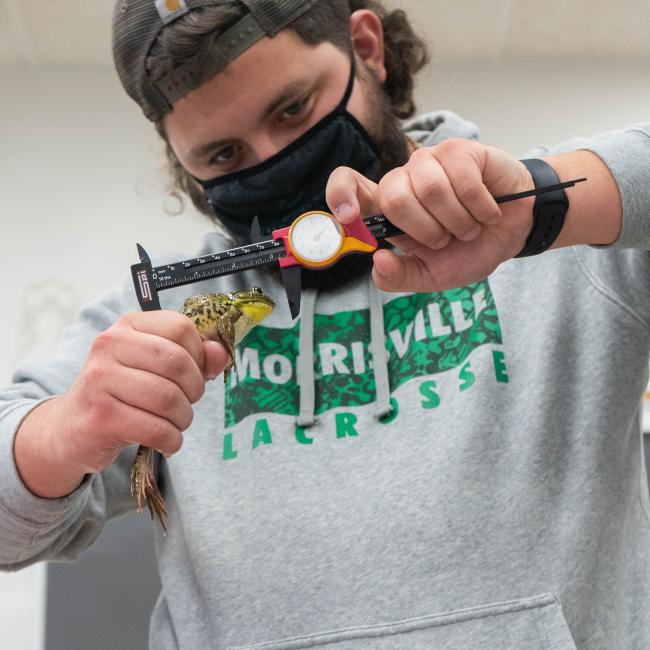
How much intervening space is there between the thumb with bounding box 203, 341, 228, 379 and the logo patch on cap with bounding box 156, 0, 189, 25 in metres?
0.54

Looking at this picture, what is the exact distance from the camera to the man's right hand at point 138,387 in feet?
2.45

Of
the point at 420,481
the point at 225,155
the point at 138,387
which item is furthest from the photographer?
the point at 225,155

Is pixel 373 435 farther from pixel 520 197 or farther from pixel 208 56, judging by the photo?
pixel 208 56

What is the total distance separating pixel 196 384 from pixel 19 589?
1949mm

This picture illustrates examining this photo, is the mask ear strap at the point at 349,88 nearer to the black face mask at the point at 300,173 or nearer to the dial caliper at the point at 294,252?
the black face mask at the point at 300,173

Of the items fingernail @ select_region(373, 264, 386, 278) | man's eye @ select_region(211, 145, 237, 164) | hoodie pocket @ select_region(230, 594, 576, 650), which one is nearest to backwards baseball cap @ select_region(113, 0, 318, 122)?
man's eye @ select_region(211, 145, 237, 164)

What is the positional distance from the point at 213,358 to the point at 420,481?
37cm

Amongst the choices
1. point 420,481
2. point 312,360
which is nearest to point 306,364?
point 312,360

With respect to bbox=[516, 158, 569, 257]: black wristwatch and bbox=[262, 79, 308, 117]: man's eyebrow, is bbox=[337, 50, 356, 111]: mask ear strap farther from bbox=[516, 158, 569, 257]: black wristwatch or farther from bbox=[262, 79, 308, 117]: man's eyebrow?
bbox=[516, 158, 569, 257]: black wristwatch

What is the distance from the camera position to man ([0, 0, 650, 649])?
2.64 feet

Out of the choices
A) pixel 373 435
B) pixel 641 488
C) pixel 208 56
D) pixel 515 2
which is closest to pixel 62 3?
pixel 515 2

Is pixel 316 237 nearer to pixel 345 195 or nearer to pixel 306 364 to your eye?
pixel 345 195

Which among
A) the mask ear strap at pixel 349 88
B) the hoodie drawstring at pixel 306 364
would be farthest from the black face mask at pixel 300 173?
the hoodie drawstring at pixel 306 364

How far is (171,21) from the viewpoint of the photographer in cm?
108
